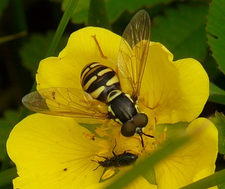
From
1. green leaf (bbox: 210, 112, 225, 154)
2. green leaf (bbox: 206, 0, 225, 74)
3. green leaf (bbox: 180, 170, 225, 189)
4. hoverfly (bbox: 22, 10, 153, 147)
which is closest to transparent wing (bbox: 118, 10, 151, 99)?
hoverfly (bbox: 22, 10, 153, 147)

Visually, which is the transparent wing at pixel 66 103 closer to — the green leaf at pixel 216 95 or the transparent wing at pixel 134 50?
the transparent wing at pixel 134 50

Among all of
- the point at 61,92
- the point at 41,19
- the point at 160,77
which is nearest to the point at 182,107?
the point at 160,77

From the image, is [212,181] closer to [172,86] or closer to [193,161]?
[193,161]

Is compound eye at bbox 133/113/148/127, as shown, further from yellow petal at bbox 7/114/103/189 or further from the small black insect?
yellow petal at bbox 7/114/103/189

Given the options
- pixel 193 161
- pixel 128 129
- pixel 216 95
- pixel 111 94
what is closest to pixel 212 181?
pixel 193 161

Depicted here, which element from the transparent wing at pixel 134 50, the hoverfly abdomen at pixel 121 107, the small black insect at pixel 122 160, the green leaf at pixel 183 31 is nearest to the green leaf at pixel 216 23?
the green leaf at pixel 183 31

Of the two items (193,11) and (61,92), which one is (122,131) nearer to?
(61,92)
